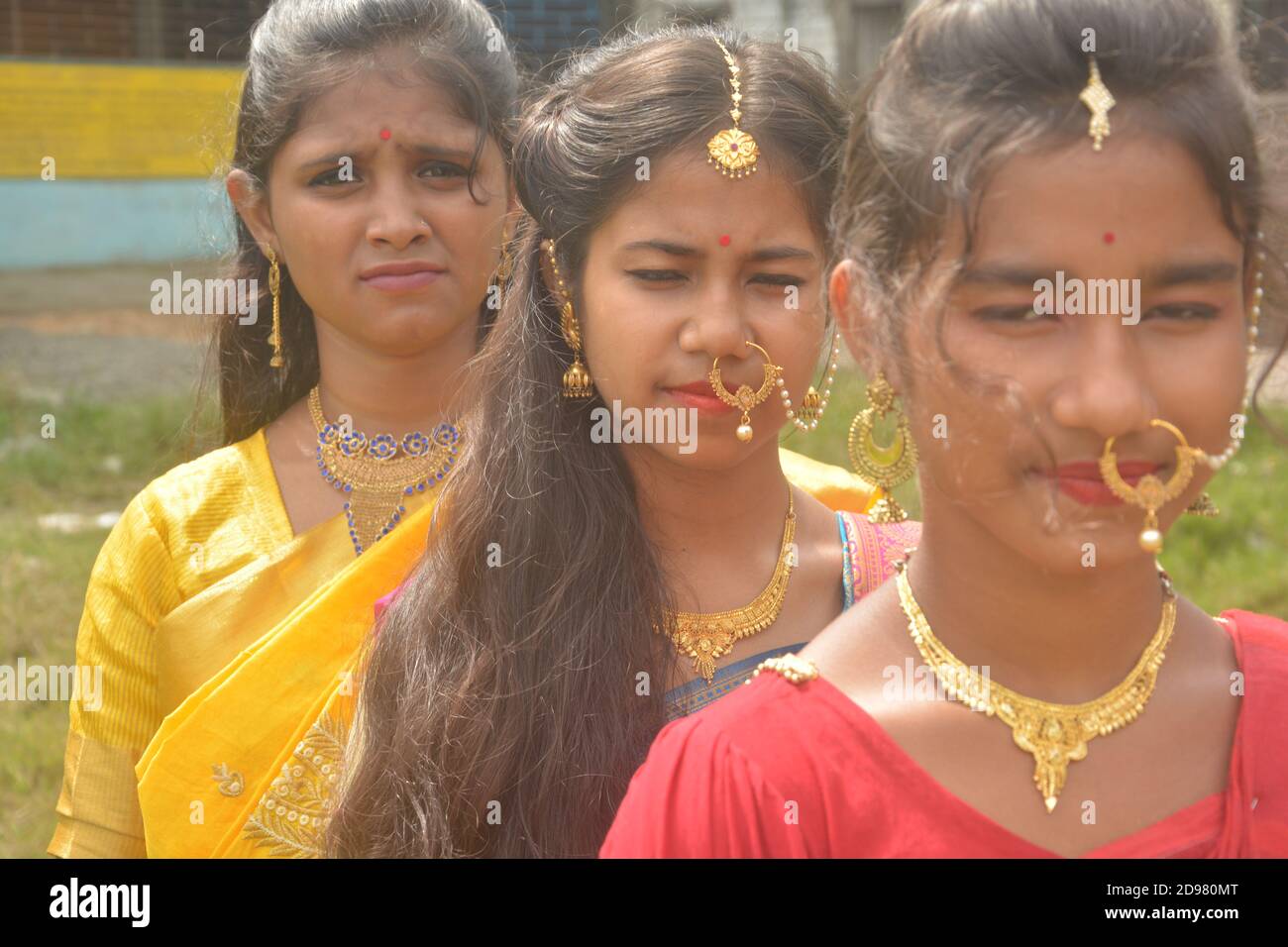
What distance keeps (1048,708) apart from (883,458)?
341mm

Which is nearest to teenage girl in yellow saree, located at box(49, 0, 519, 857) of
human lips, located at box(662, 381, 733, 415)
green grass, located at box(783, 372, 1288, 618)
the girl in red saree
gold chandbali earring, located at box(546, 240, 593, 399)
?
gold chandbali earring, located at box(546, 240, 593, 399)

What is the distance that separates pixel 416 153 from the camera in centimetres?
298

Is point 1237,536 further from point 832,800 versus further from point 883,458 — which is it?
point 832,800

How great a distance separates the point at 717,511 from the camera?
250 centimetres

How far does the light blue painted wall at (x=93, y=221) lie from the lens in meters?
11.8

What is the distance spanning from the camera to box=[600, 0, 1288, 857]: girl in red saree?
57.6 inches

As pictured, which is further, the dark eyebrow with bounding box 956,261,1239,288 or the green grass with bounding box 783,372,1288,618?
the green grass with bounding box 783,372,1288,618

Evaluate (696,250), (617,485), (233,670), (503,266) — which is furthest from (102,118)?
(696,250)

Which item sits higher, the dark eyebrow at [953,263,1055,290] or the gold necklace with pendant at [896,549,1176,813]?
the dark eyebrow at [953,263,1055,290]

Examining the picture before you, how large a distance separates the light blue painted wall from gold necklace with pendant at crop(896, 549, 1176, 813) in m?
10.8

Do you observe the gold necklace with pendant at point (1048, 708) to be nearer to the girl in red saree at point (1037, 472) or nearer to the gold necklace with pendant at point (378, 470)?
the girl in red saree at point (1037, 472)

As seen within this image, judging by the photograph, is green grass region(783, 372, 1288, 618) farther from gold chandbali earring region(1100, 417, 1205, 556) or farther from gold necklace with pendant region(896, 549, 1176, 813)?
gold chandbali earring region(1100, 417, 1205, 556)
